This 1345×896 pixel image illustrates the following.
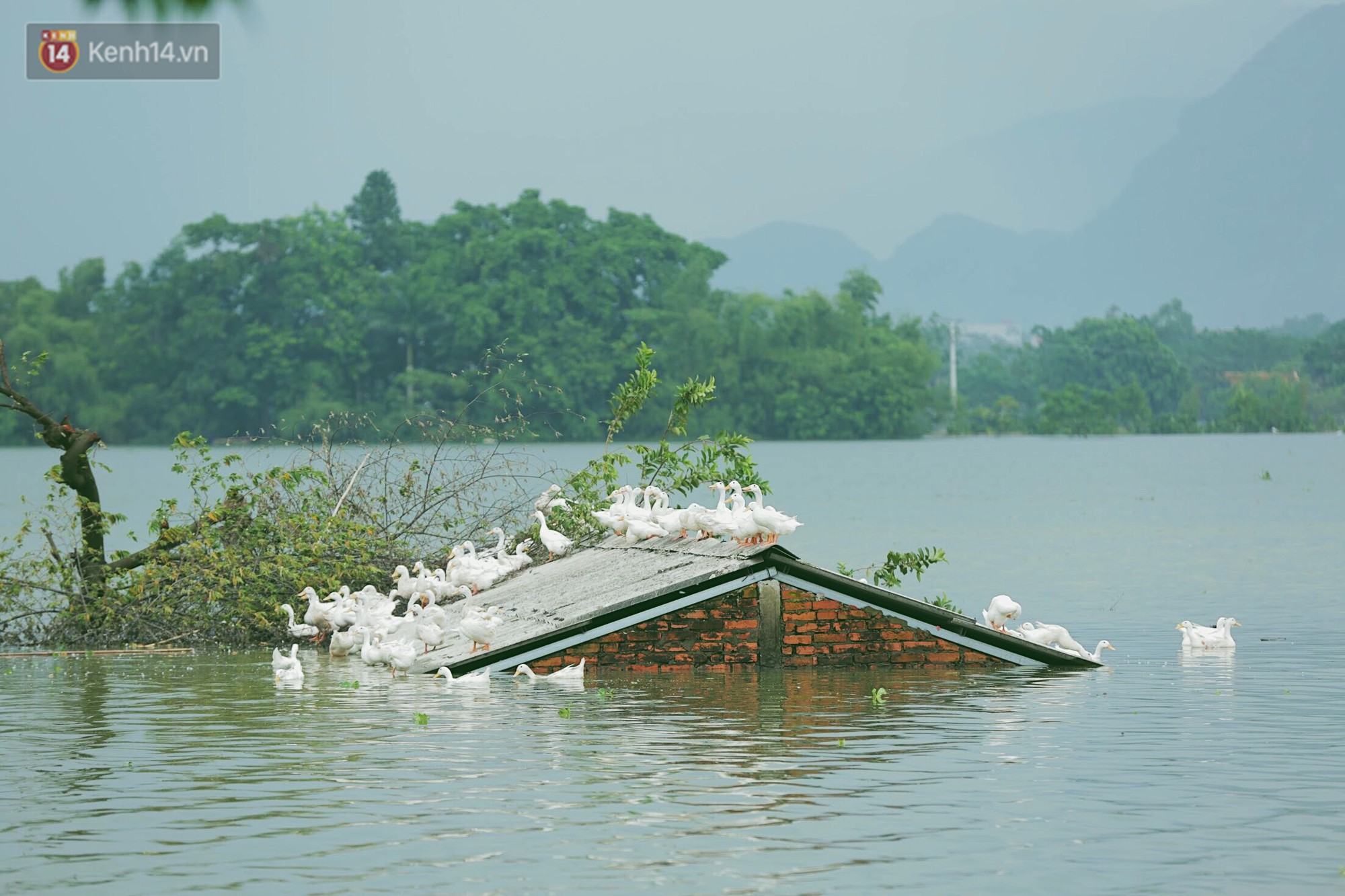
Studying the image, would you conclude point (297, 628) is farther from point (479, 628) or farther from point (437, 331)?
point (437, 331)

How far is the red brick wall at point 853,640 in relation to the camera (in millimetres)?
20172

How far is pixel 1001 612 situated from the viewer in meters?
21.1

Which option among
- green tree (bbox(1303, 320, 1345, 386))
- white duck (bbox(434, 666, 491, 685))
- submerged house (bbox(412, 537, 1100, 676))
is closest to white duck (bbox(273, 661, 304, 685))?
submerged house (bbox(412, 537, 1100, 676))

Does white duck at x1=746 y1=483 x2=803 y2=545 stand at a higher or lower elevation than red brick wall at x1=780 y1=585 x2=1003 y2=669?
higher

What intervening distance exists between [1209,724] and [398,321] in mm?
128169

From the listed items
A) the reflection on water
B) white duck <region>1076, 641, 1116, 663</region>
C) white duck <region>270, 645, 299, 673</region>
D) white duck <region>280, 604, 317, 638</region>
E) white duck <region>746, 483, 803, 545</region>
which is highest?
white duck <region>746, 483, 803, 545</region>

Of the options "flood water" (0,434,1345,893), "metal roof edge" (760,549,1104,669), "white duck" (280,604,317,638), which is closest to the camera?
"flood water" (0,434,1345,893)

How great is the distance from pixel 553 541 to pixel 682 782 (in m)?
11.6

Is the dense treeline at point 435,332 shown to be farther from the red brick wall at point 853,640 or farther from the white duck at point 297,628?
the red brick wall at point 853,640

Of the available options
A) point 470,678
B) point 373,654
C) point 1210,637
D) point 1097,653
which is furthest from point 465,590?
point 1210,637

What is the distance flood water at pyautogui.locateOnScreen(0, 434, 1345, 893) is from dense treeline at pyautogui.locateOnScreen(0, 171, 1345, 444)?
10614 centimetres

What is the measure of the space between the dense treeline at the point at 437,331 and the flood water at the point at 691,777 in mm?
106139

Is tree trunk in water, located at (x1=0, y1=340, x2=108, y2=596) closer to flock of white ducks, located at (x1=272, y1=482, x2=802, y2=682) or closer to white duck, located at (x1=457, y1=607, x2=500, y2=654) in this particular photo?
flock of white ducks, located at (x1=272, y1=482, x2=802, y2=682)

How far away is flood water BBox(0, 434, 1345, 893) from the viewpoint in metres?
11.6
